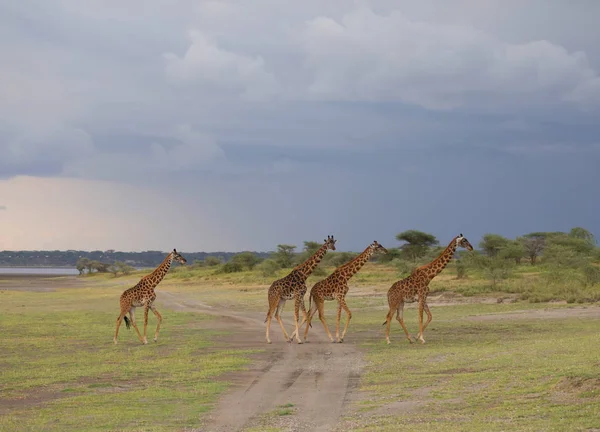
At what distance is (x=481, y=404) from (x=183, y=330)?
17.3 m

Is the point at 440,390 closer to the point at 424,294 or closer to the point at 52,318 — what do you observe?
the point at 424,294

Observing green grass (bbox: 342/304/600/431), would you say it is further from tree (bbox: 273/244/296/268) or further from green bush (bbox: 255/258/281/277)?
tree (bbox: 273/244/296/268)

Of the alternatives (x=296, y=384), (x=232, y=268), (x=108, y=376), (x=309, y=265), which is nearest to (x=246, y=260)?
(x=232, y=268)

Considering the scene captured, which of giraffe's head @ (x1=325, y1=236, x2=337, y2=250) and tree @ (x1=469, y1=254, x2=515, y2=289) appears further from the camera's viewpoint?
tree @ (x1=469, y1=254, x2=515, y2=289)

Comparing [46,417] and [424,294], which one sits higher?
[424,294]

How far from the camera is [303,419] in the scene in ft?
39.1

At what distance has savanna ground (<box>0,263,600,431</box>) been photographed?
11.6 metres

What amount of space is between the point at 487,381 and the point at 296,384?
146 inches

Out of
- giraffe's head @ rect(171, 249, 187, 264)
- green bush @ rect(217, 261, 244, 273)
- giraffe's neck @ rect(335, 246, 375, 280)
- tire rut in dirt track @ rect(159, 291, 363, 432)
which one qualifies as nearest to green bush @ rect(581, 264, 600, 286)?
giraffe's neck @ rect(335, 246, 375, 280)

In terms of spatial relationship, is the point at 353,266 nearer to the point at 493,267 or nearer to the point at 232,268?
the point at 493,267

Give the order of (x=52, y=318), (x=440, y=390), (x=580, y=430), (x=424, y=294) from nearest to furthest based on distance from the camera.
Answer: (x=580, y=430) < (x=440, y=390) < (x=424, y=294) < (x=52, y=318)

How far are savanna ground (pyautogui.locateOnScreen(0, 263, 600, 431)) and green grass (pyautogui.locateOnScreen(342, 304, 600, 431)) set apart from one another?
0.10 feet

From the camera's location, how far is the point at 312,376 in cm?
1633

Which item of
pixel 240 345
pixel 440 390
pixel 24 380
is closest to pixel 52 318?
pixel 240 345
